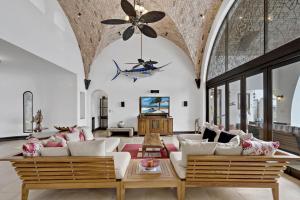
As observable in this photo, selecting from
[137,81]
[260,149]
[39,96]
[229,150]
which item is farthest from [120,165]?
[39,96]

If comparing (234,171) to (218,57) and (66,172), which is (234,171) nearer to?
(66,172)

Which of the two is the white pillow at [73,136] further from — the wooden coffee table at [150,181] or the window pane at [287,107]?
the window pane at [287,107]

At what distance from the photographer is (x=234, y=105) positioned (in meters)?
6.48

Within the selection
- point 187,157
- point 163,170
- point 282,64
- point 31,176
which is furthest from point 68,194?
point 282,64

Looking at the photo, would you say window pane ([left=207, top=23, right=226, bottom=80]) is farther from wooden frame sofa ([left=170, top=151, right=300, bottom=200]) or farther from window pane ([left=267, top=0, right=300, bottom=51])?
wooden frame sofa ([left=170, top=151, right=300, bottom=200])

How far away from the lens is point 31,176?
9.33 feet

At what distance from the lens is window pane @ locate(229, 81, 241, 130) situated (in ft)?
20.2

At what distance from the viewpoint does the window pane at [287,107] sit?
398 centimetres

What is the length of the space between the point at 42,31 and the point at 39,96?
13.8 feet

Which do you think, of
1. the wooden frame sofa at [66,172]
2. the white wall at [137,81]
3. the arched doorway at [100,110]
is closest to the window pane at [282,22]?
the wooden frame sofa at [66,172]

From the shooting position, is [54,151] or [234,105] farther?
[234,105]

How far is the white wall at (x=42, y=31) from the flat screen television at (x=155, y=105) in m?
3.20

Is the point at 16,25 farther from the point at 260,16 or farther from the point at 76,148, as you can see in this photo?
the point at 260,16

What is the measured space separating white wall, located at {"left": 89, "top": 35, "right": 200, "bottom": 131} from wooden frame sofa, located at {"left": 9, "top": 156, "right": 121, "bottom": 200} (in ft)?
22.9
